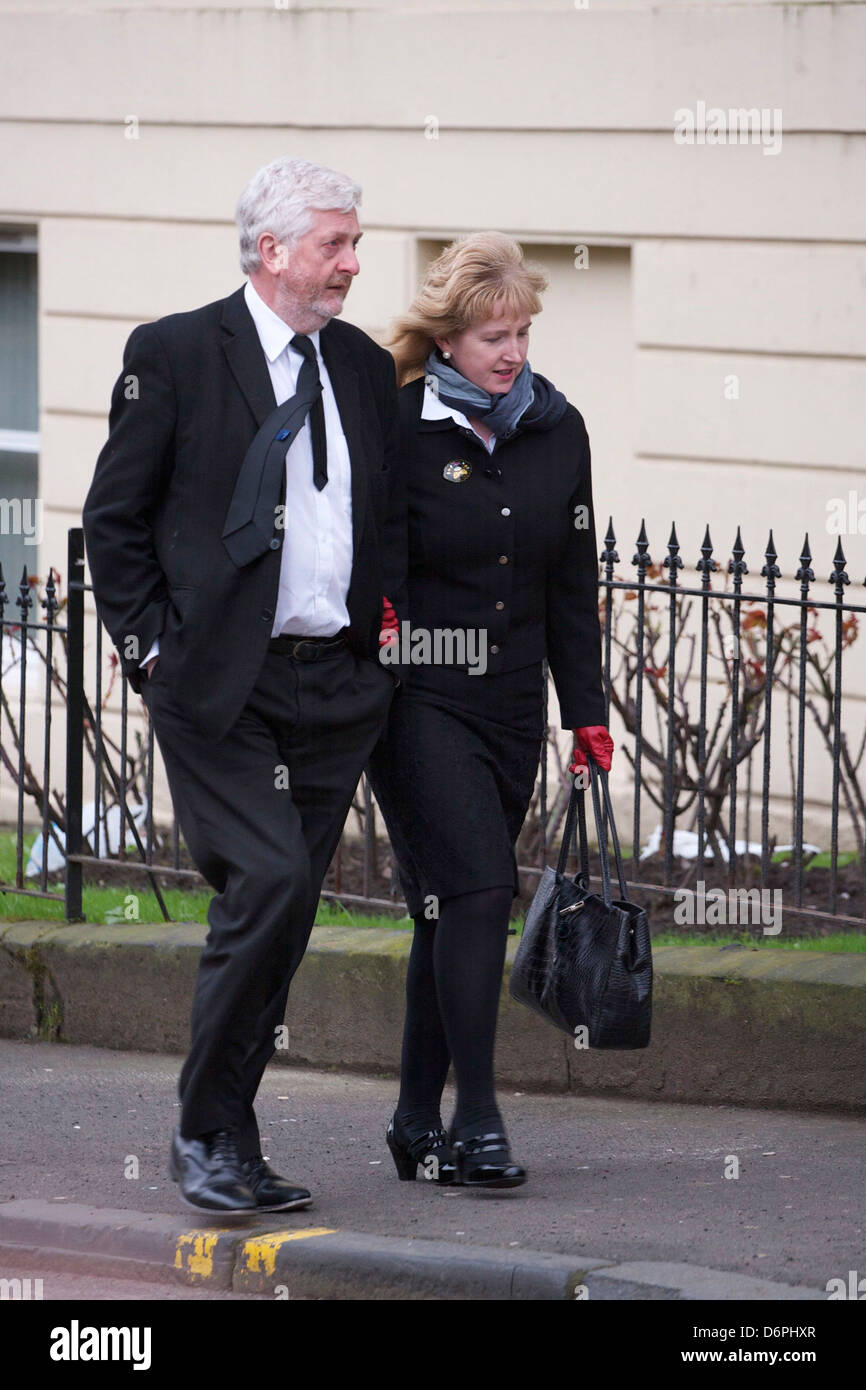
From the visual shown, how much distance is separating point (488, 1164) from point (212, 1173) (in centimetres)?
62

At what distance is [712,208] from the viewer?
8398 millimetres

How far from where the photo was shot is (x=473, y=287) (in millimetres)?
4578

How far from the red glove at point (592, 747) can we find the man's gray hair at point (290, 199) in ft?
4.21

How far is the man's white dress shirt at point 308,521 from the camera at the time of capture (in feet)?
14.4

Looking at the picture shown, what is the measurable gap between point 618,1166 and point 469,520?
157cm

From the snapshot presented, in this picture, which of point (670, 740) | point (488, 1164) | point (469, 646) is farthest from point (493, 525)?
point (670, 740)

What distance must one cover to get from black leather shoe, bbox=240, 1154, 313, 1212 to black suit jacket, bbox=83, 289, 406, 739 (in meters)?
0.95

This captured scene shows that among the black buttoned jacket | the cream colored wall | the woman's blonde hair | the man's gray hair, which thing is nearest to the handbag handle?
the black buttoned jacket

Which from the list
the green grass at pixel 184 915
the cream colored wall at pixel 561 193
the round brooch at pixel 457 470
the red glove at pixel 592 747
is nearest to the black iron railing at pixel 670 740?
the green grass at pixel 184 915

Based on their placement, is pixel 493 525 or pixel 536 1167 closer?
pixel 493 525

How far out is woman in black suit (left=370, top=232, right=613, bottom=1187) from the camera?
4.61 metres

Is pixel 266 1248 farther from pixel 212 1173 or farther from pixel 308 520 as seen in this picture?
pixel 308 520

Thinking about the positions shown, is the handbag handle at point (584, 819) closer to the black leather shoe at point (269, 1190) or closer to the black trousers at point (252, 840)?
the black trousers at point (252, 840)

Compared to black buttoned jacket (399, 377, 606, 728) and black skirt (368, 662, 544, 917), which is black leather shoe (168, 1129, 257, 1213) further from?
black buttoned jacket (399, 377, 606, 728)
